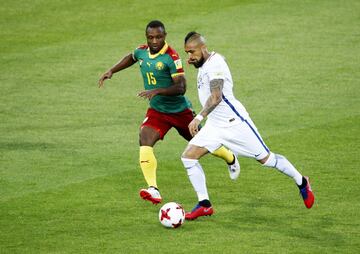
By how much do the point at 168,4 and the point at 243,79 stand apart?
5.87 metres

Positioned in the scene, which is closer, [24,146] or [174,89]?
[174,89]

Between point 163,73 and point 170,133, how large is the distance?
4.17 m

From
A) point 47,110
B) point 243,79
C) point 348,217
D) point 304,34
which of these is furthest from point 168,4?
point 348,217

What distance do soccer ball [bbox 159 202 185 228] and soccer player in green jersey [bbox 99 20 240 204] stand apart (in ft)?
3.60

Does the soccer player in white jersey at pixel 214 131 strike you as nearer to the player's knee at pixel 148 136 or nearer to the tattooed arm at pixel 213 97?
the tattooed arm at pixel 213 97

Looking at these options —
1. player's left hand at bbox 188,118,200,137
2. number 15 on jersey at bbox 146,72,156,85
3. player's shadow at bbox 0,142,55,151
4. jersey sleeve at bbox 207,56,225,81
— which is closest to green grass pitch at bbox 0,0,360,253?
player's shadow at bbox 0,142,55,151

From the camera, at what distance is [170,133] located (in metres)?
17.5

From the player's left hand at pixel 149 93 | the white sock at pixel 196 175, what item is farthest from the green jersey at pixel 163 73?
the white sock at pixel 196 175

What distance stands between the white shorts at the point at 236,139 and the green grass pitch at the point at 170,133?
2.94ft

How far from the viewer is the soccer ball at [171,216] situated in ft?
38.7

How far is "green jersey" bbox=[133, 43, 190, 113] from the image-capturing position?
525 inches

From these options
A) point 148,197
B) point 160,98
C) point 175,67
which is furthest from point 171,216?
point 175,67

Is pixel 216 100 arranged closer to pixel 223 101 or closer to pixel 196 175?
pixel 223 101

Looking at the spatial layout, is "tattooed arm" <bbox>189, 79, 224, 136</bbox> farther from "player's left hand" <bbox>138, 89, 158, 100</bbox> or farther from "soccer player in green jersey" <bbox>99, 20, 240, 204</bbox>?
"soccer player in green jersey" <bbox>99, 20, 240, 204</bbox>
